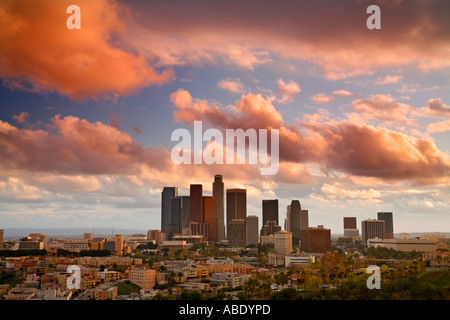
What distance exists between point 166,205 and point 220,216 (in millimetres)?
8127

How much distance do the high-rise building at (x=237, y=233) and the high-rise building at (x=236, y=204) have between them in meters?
6.68

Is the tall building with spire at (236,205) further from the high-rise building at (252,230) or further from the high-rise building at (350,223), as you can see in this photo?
the high-rise building at (350,223)

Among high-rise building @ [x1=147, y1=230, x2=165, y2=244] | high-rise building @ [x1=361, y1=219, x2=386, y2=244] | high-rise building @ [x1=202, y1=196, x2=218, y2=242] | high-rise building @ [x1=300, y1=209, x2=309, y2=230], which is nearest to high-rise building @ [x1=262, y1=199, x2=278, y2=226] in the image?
high-rise building @ [x1=300, y1=209, x2=309, y2=230]

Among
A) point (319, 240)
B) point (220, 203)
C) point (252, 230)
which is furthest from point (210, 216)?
point (319, 240)

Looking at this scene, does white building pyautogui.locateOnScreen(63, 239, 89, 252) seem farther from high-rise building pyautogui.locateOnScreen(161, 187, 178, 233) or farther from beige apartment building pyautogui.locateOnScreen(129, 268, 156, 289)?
high-rise building pyautogui.locateOnScreen(161, 187, 178, 233)

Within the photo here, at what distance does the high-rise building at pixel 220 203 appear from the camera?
66963mm

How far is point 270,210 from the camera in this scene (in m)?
61.8

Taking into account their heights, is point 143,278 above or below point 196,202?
below

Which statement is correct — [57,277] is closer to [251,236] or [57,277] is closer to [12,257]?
[12,257]

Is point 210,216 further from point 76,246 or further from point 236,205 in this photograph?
point 76,246

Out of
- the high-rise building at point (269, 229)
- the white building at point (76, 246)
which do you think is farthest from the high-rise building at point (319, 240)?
the white building at point (76, 246)

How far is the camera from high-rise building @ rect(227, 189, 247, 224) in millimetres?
60750
